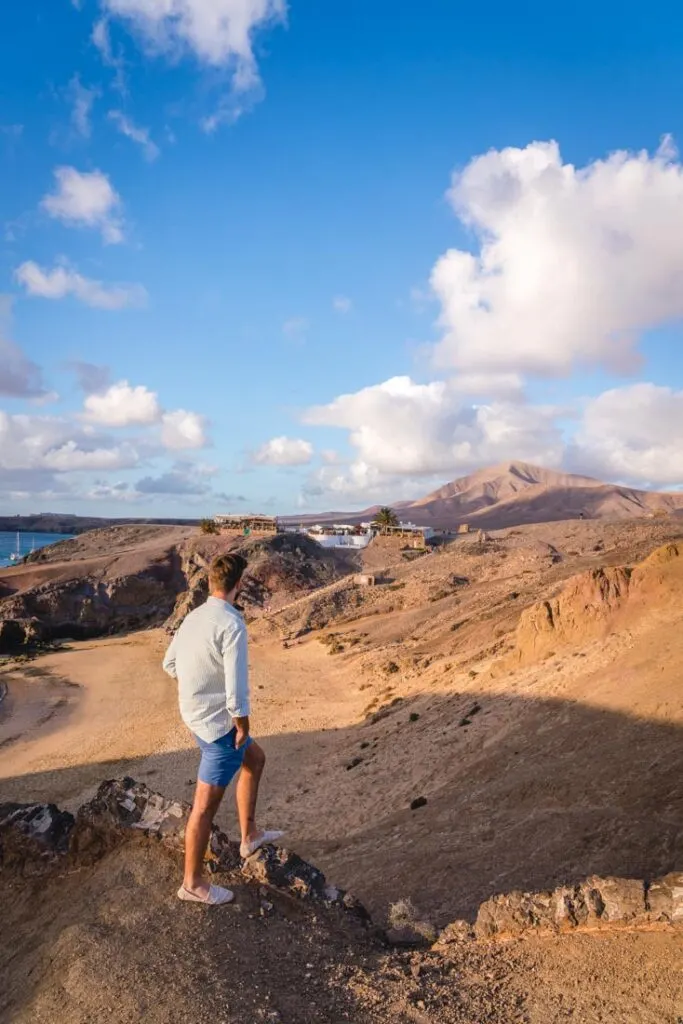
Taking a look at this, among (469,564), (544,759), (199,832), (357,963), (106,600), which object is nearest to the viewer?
(357,963)

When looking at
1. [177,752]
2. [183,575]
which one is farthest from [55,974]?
[183,575]

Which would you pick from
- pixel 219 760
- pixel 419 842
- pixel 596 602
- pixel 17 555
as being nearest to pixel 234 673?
pixel 219 760

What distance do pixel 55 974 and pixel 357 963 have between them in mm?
1932

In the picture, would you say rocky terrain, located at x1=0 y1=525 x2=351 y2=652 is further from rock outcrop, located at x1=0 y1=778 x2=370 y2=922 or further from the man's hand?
the man's hand

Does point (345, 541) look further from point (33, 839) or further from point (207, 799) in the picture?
point (207, 799)

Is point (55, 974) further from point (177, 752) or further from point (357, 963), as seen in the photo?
point (177, 752)

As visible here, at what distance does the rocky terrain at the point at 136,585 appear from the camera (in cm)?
4872

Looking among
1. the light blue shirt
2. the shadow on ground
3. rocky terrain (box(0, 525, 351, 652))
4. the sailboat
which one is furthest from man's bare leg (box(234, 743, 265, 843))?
the sailboat

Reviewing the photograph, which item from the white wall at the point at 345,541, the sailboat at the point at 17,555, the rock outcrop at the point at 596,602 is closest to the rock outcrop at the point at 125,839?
the rock outcrop at the point at 596,602

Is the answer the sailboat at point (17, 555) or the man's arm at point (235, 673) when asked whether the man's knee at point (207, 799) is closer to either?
the man's arm at point (235, 673)

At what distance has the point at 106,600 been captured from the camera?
2060 inches

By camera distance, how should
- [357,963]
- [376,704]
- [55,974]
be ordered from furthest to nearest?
1. [376,704]
2. [357,963]
3. [55,974]

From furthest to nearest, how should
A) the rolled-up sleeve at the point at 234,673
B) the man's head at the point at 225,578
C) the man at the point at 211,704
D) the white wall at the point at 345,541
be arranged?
the white wall at the point at 345,541 → the man's head at the point at 225,578 → the rolled-up sleeve at the point at 234,673 → the man at the point at 211,704

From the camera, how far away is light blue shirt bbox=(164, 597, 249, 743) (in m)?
5.29
